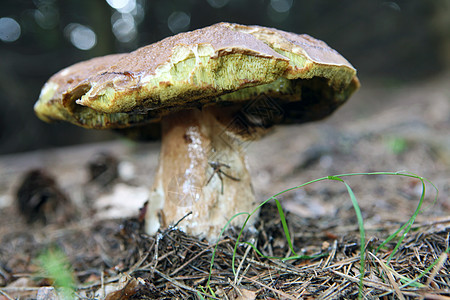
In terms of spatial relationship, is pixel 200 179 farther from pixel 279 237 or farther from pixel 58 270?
pixel 58 270

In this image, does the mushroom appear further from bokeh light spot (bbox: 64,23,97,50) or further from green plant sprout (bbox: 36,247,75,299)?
bokeh light spot (bbox: 64,23,97,50)

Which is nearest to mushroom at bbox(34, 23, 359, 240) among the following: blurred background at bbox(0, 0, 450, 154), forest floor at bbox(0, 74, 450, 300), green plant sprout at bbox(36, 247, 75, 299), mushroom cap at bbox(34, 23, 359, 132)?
mushroom cap at bbox(34, 23, 359, 132)

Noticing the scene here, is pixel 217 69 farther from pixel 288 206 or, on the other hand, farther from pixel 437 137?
pixel 437 137

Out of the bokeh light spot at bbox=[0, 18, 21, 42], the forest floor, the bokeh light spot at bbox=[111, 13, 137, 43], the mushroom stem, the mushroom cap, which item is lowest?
the forest floor

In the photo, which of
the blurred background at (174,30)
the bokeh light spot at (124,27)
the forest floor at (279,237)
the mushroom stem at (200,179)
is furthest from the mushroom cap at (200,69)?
the bokeh light spot at (124,27)

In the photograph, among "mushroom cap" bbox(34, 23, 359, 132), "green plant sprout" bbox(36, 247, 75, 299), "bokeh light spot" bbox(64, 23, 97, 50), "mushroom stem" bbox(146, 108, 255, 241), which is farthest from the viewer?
"bokeh light spot" bbox(64, 23, 97, 50)

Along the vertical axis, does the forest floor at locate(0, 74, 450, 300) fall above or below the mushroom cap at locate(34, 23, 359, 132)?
below
